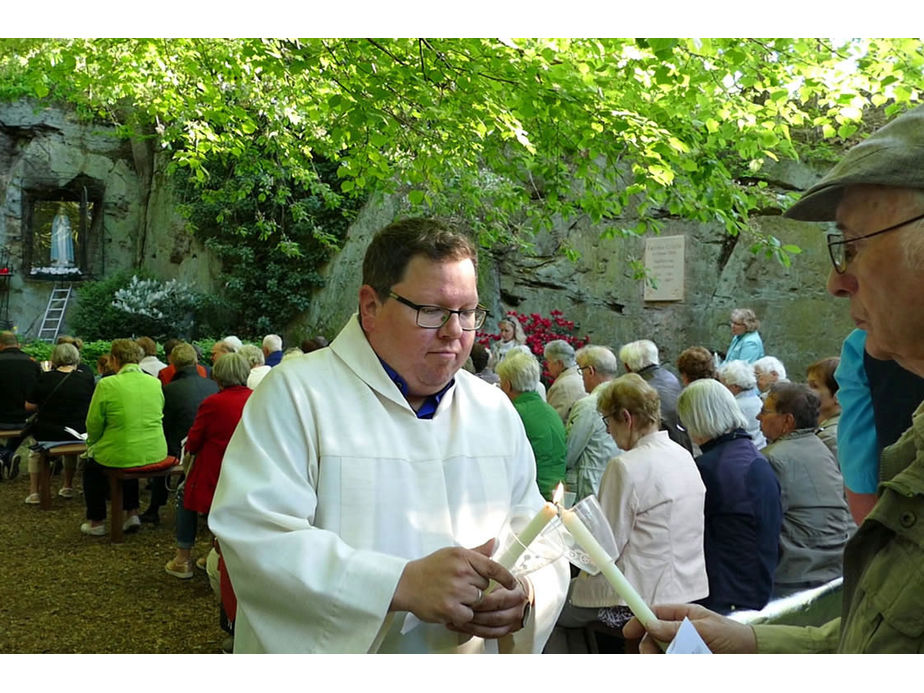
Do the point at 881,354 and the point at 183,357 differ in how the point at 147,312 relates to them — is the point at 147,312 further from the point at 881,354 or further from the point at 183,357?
the point at 881,354

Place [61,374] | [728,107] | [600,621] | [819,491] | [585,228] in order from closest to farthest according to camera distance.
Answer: [600,621] → [819,491] → [728,107] → [61,374] → [585,228]

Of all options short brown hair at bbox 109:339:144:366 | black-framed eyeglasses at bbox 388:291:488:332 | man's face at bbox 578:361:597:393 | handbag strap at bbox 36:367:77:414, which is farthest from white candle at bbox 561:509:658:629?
handbag strap at bbox 36:367:77:414

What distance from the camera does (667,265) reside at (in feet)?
42.5

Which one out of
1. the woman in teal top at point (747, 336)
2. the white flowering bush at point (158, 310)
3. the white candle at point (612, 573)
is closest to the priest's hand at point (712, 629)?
the white candle at point (612, 573)

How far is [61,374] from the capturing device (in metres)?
8.80

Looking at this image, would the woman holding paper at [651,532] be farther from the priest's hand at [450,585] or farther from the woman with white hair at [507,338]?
the woman with white hair at [507,338]

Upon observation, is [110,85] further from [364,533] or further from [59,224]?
[59,224]

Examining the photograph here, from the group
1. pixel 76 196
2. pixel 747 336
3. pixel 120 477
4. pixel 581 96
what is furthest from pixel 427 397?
pixel 76 196

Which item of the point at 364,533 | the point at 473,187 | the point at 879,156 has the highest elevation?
the point at 473,187

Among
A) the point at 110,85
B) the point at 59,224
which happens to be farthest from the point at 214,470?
the point at 59,224

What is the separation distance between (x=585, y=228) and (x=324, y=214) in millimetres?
6166

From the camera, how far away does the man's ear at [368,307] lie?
6.97ft

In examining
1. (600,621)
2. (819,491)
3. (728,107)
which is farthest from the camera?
(728,107)

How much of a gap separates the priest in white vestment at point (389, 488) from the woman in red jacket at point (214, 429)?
3809 millimetres
